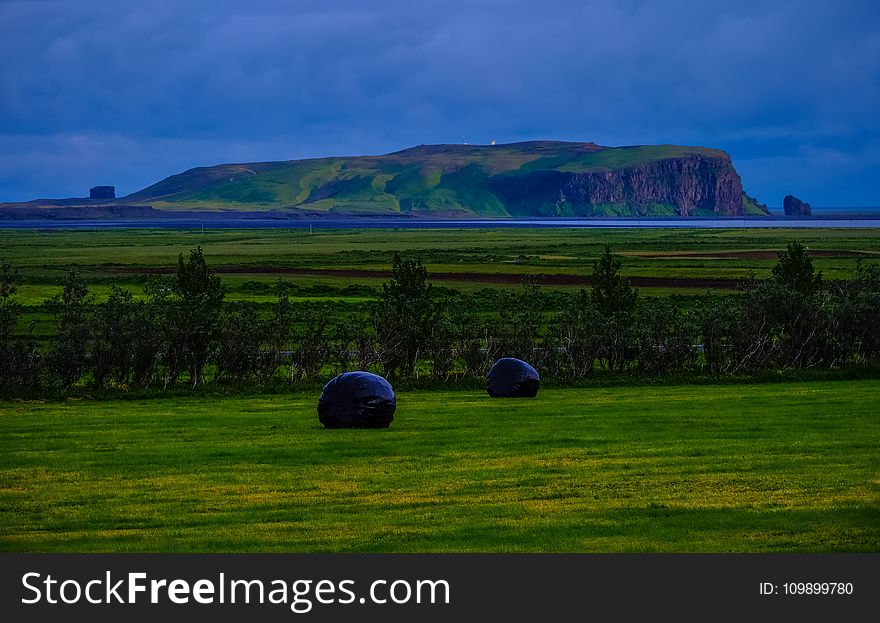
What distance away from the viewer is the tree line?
34094 mm

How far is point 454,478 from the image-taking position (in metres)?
19.2

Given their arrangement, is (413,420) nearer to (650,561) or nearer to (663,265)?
Answer: (650,561)

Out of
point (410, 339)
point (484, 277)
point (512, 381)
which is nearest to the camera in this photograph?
point (512, 381)

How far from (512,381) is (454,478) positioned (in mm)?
13065

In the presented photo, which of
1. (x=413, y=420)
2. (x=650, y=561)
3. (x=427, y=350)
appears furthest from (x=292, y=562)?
(x=427, y=350)

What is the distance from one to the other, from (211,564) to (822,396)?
22.2 meters

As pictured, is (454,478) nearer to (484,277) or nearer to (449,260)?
(484,277)

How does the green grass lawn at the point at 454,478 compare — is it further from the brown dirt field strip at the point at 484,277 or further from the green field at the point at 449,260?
the green field at the point at 449,260

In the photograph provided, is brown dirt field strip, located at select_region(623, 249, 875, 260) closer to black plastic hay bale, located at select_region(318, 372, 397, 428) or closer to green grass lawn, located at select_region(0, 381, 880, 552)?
green grass lawn, located at select_region(0, 381, 880, 552)

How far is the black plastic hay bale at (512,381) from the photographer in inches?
1262

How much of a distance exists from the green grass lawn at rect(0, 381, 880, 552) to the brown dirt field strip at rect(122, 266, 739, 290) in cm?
4761

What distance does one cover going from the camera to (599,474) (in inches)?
762

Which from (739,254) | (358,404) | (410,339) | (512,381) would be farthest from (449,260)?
(358,404)

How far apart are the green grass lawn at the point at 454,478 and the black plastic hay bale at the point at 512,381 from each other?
1.65 m
